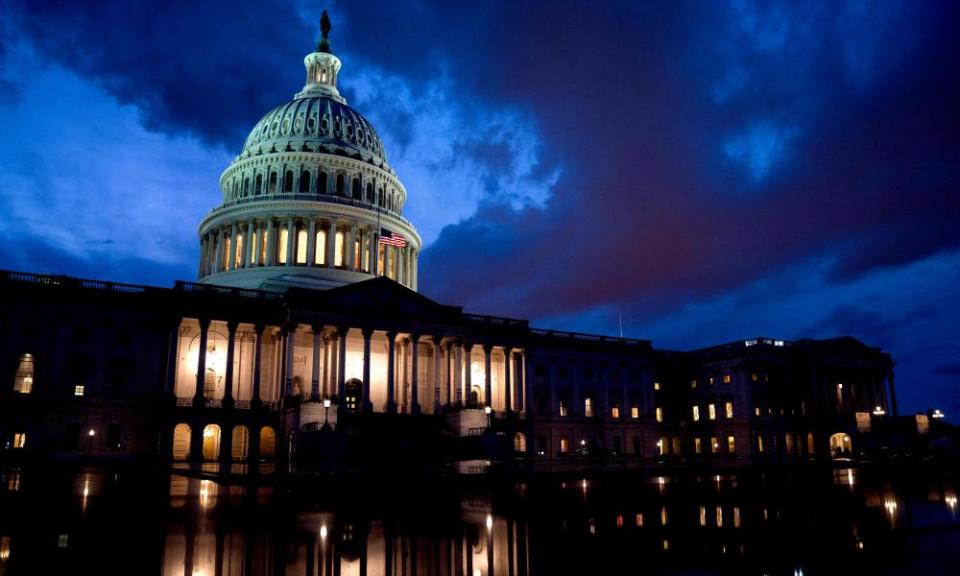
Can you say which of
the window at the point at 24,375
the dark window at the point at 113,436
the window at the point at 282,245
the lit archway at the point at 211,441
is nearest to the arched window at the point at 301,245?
the window at the point at 282,245

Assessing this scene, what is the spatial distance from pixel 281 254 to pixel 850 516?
7340cm

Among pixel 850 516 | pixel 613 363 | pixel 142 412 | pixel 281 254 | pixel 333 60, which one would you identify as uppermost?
pixel 333 60

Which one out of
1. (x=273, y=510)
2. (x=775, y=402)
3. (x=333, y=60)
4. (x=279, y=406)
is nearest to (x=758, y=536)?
(x=273, y=510)

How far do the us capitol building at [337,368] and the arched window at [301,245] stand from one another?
179mm

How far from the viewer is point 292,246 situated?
271 ft

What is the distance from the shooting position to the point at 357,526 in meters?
16.3

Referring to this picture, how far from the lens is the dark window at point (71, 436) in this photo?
186 feet

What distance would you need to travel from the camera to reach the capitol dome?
271ft

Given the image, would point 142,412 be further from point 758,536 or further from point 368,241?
point 758,536

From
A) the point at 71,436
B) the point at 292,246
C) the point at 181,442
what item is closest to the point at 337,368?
the point at 181,442

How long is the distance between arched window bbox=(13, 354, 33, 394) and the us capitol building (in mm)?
166

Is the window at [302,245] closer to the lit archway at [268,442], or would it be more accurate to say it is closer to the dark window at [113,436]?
the lit archway at [268,442]

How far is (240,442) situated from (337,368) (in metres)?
10.6

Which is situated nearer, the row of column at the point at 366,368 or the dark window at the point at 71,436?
the dark window at the point at 71,436
